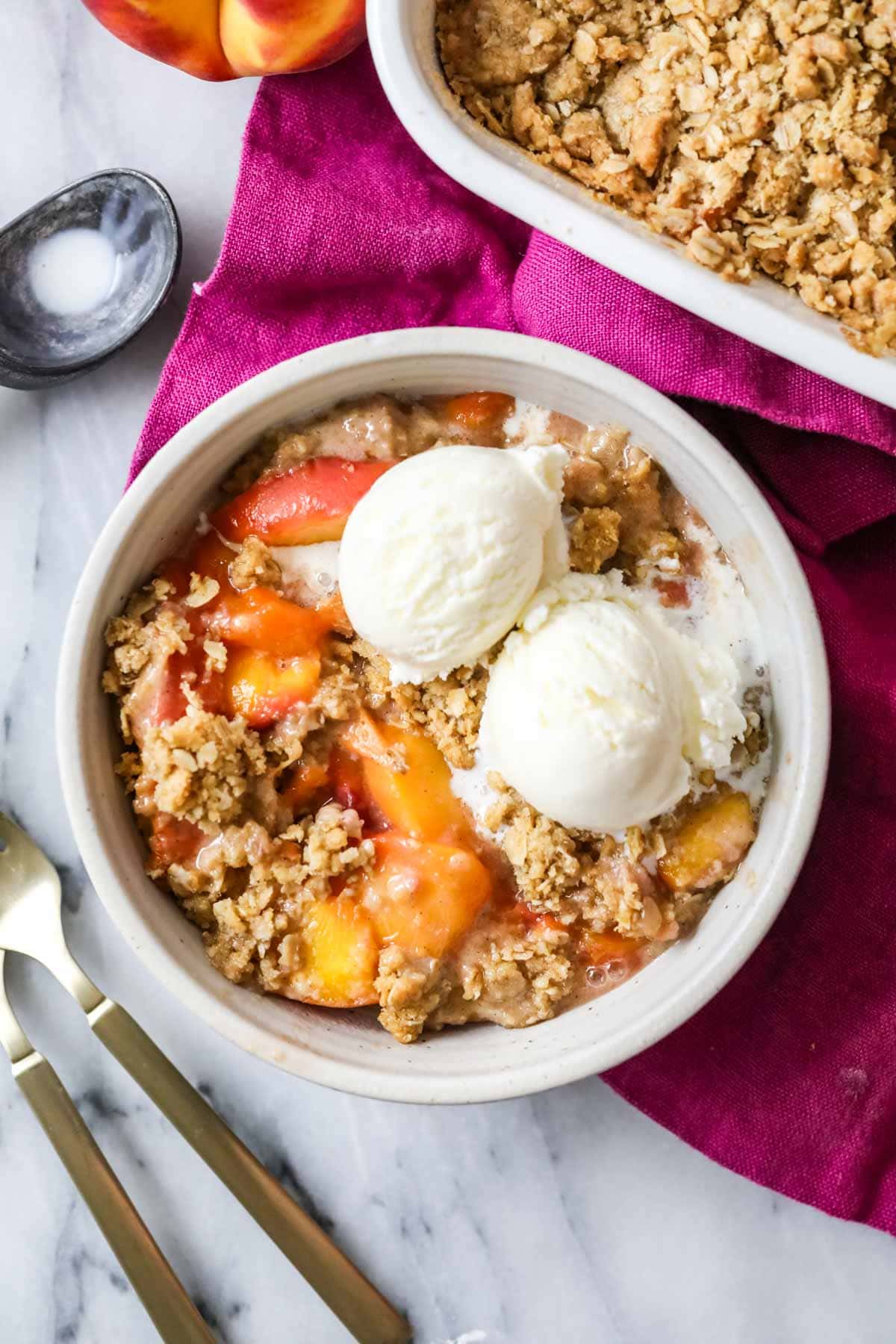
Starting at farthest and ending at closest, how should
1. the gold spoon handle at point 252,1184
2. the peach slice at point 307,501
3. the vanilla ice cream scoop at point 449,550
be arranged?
1. the gold spoon handle at point 252,1184
2. the peach slice at point 307,501
3. the vanilla ice cream scoop at point 449,550

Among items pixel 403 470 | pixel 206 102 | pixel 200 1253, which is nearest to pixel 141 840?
pixel 403 470

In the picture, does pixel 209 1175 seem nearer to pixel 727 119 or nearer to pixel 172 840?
pixel 172 840

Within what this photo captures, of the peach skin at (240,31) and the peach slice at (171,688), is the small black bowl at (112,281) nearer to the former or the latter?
the peach skin at (240,31)

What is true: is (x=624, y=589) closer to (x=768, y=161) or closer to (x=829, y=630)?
(x=829, y=630)

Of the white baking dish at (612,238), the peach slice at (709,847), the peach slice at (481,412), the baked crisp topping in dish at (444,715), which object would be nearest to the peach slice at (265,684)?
the baked crisp topping in dish at (444,715)

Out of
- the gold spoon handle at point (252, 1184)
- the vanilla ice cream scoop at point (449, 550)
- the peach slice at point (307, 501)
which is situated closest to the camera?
the vanilla ice cream scoop at point (449, 550)

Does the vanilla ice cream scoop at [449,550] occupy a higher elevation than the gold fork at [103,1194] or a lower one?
higher

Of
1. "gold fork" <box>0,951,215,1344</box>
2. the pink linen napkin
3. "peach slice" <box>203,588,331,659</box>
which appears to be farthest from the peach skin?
"gold fork" <box>0,951,215,1344</box>
